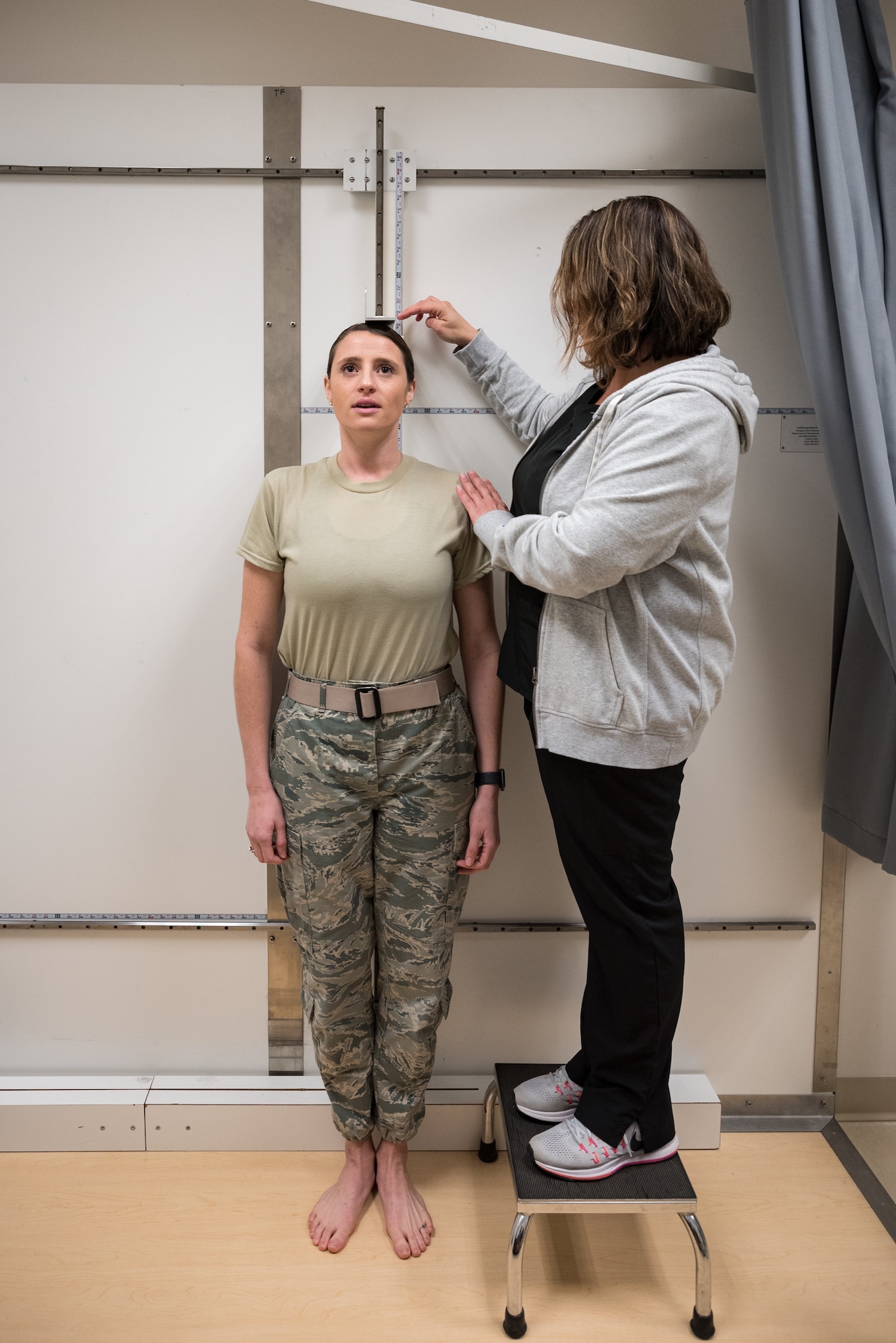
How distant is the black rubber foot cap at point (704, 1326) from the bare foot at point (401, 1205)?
1.68 feet

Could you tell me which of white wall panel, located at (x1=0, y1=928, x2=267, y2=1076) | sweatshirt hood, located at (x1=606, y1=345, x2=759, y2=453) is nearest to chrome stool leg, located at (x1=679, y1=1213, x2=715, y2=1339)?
white wall panel, located at (x1=0, y1=928, x2=267, y2=1076)

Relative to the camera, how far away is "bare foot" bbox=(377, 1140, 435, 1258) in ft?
5.51

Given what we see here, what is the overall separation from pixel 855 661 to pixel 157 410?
159cm

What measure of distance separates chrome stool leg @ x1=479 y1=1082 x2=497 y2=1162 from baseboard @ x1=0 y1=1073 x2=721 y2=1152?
0.03 metres

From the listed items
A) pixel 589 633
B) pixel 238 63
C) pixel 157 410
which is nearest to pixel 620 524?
pixel 589 633

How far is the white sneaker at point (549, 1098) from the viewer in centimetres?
168

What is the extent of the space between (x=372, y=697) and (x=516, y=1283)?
105 centimetres

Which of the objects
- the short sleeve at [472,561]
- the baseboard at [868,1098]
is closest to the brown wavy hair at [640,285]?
the short sleeve at [472,561]

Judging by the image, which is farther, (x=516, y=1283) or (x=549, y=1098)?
(x=549, y=1098)

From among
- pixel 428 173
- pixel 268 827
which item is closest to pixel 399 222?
pixel 428 173

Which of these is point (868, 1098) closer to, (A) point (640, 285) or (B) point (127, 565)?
(A) point (640, 285)

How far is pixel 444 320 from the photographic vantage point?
1.79 meters

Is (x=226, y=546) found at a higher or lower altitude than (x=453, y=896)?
higher

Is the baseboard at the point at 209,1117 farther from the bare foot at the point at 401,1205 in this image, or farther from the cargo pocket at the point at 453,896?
the cargo pocket at the point at 453,896
